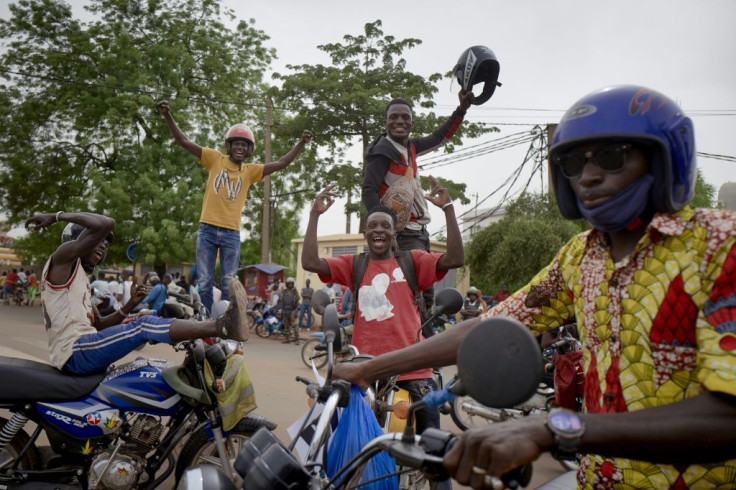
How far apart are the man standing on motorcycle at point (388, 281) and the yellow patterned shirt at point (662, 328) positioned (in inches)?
80.5

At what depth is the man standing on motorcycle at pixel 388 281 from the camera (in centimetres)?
366

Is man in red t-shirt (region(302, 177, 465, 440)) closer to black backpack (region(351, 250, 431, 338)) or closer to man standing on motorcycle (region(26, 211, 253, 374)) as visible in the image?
black backpack (region(351, 250, 431, 338))

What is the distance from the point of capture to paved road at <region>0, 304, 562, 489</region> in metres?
5.83

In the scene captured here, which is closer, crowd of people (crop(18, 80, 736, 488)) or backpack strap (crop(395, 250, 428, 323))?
crowd of people (crop(18, 80, 736, 488))

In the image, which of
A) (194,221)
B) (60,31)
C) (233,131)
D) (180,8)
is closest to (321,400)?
(233,131)

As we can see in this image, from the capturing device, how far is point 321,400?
185cm

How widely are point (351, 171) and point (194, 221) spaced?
20.0ft

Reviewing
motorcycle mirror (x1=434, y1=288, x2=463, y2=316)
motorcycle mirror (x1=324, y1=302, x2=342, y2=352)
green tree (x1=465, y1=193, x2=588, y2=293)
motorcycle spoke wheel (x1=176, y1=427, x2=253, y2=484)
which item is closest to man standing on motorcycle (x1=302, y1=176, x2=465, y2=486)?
motorcycle mirror (x1=434, y1=288, x2=463, y2=316)

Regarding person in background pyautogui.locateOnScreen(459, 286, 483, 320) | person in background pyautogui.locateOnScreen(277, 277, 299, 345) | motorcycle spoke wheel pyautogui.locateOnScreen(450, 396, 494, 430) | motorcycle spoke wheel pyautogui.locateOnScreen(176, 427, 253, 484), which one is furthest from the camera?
person in background pyautogui.locateOnScreen(277, 277, 299, 345)

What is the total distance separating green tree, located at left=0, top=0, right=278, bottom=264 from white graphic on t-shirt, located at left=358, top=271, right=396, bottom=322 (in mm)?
18276

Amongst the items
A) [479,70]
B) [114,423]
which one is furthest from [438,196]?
[114,423]

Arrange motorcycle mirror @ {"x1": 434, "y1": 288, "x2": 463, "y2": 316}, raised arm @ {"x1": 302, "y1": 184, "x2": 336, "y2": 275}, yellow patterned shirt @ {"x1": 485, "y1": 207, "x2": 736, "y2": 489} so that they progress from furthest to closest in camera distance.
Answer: raised arm @ {"x1": 302, "y1": 184, "x2": 336, "y2": 275}, motorcycle mirror @ {"x1": 434, "y1": 288, "x2": 463, "y2": 316}, yellow patterned shirt @ {"x1": 485, "y1": 207, "x2": 736, "y2": 489}

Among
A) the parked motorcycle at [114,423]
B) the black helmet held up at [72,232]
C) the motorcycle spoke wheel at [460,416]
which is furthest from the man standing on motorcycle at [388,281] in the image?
the motorcycle spoke wheel at [460,416]

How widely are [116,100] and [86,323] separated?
20.5 metres
